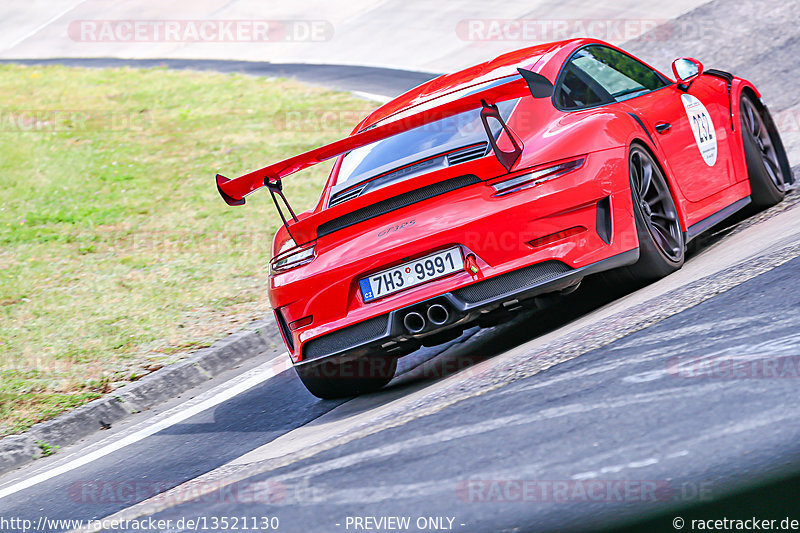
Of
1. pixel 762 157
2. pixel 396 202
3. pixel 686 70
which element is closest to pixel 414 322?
pixel 396 202

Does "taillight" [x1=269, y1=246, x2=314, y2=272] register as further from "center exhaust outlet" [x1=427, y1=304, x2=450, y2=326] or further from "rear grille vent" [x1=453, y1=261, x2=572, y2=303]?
"rear grille vent" [x1=453, y1=261, x2=572, y2=303]

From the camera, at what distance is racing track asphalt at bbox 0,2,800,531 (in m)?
3.32

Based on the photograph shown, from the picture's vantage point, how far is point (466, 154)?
5.14 meters

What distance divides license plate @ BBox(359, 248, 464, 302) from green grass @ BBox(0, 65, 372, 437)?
2619 millimetres

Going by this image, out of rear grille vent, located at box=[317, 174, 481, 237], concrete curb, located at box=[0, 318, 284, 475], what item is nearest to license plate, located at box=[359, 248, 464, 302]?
rear grille vent, located at box=[317, 174, 481, 237]

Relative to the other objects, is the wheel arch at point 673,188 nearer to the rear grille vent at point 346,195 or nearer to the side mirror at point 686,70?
the side mirror at point 686,70

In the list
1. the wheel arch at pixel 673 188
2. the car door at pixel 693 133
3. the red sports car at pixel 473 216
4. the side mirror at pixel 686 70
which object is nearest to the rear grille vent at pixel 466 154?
the red sports car at pixel 473 216

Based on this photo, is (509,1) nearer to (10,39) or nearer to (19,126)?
(19,126)

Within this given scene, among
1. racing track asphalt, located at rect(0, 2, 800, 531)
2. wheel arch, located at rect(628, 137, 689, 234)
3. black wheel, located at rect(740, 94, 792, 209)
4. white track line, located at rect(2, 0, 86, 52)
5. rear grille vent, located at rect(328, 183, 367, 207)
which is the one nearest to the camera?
racing track asphalt, located at rect(0, 2, 800, 531)

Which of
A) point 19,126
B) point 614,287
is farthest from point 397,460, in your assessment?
point 19,126

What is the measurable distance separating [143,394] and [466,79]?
9.54 feet

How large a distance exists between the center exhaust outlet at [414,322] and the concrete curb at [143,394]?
2.54m

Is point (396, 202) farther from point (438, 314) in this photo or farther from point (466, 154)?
point (438, 314)

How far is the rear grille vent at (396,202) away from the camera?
16.4ft
